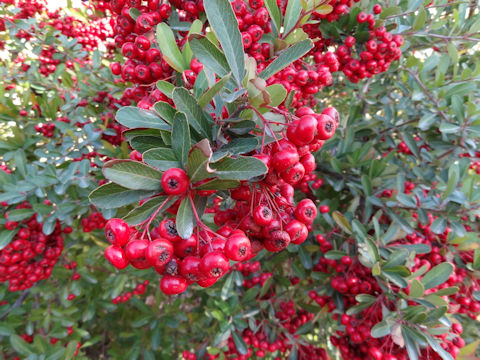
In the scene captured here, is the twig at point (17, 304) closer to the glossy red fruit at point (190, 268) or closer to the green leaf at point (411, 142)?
→ the glossy red fruit at point (190, 268)

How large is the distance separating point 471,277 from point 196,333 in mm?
3293

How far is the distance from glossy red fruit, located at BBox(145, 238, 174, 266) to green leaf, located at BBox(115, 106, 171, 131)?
439 mm

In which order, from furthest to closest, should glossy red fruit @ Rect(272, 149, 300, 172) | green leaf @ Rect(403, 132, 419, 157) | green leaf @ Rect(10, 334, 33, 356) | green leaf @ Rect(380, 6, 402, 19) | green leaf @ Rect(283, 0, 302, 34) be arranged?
1. green leaf @ Rect(403, 132, 419, 157)
2. green leaf @ Rect(10, 334, 33, 356)
3. green leaf @ Rect(380, 6, 402, 19)
4. green leaf @ Rect(283, 0, 302, 34)
5. glossy red fruit @ Rect(272, 149, 300, 172)

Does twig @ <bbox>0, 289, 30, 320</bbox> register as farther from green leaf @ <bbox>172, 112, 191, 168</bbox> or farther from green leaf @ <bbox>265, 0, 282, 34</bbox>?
green leaf @ <bbox>265, 0, 282, 34</bbox>

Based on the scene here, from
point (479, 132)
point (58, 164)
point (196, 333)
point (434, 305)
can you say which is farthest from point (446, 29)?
point (196, 333)

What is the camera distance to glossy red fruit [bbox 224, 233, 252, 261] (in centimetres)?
97

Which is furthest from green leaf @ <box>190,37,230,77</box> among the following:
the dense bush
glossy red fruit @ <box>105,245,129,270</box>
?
glossy red fruit @ <box>105,245,129,270</box>

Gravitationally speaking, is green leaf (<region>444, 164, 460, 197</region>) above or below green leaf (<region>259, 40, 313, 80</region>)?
below

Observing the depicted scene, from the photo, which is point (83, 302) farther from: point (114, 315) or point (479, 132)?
point (479, 132)

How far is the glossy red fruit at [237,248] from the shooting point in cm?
97

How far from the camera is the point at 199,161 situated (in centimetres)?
91

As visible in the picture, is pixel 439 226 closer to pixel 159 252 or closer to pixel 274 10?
pixel 274 10

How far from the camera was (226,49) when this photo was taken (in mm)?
1085

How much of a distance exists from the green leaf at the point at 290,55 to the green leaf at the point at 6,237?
2705 millimetres
